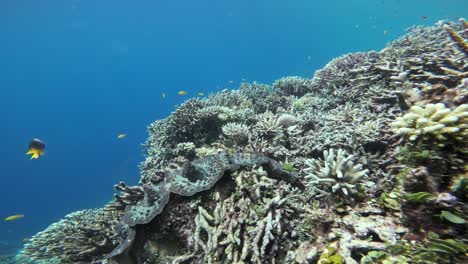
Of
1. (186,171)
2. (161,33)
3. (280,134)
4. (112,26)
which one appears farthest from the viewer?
(161,33)

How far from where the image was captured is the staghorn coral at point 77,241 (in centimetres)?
455

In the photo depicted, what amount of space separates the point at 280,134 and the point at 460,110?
3536 mm

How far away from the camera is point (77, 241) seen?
467cm

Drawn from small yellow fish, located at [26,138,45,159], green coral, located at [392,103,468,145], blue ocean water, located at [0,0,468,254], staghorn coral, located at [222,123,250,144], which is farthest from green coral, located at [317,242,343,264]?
blue ocean water, located at [0,0,468,254]

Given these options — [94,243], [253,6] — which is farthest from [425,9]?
[94,243]

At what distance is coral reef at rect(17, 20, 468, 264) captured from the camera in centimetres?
243

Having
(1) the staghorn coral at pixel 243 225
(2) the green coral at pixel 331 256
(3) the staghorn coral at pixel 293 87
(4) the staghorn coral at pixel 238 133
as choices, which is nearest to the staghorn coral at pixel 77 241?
(1) the staghorn coral at pixel 243 225

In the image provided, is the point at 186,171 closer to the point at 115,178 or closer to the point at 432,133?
the point at 432,133

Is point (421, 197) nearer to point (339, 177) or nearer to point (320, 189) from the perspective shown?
point (339, 177)

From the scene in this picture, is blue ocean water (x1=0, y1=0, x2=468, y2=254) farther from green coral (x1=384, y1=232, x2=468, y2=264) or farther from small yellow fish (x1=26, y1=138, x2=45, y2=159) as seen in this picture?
green coral (x1=384, y1=232, x2=468, y2=264)

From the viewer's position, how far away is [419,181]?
2.45 meters

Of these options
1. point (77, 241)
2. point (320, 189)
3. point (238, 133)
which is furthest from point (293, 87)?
point (77, 241)

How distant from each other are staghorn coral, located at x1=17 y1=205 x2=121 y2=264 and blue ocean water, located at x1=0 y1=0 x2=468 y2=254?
74860 millimetres

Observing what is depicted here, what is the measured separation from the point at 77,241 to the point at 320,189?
4473 mm
